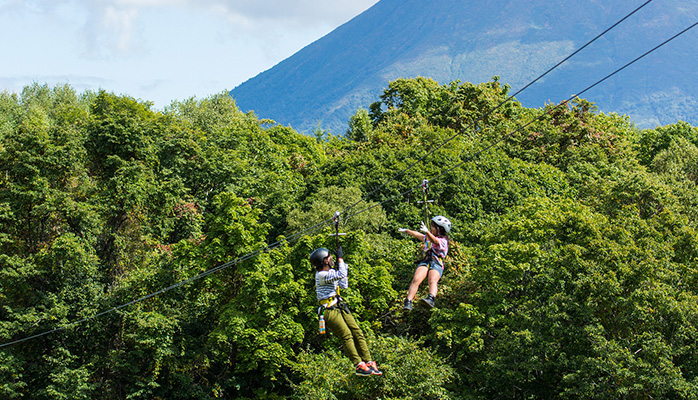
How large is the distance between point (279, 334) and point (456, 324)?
828 cm

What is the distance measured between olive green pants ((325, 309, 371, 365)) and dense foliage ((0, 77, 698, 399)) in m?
6.27

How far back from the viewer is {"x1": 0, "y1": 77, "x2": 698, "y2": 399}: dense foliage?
82.5 ft

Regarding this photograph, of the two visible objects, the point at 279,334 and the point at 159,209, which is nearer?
the point at 279,334

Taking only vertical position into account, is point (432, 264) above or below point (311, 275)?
below

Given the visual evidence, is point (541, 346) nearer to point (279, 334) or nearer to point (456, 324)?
point (456, 324)

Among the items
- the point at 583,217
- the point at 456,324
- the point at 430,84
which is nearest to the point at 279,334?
the point at 456,324

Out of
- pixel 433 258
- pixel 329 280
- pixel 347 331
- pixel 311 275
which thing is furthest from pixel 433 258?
pixel 311 275

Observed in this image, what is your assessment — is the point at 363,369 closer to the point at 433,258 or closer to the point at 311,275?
the point at 433,258

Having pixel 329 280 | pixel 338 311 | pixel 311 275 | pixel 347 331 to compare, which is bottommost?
pixel 347 331

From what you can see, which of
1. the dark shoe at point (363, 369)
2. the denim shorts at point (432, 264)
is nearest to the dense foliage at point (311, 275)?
the denim shorts at point (432, 264)

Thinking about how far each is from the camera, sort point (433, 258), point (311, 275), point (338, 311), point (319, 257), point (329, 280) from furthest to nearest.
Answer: point (311, 275) < point (338, 311) < point (433, 258) < point (329, 280) < point (319, 257)

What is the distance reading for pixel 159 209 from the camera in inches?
1558

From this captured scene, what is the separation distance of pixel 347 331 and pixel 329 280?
43.6 inches

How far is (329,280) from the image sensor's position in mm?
12195
